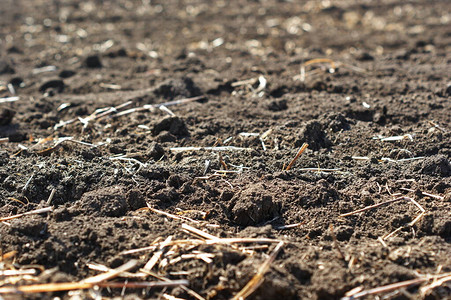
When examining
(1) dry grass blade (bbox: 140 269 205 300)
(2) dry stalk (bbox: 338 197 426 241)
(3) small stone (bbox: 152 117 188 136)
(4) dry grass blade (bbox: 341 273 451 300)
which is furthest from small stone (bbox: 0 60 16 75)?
(4) dry grass blade (bbox: 341 273 451 300)

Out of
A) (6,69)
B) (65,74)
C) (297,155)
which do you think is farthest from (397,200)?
(6,69)

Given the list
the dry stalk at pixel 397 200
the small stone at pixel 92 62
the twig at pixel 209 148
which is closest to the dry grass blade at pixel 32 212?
the twig at pixel 209 148

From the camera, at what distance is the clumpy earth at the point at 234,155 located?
2953 mm

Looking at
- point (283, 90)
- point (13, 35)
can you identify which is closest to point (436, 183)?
point (283, 90)

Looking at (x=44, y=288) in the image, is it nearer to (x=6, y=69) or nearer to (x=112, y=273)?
(x=112, y=273)

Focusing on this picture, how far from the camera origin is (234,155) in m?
4.16

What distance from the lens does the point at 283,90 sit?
5.60 metres

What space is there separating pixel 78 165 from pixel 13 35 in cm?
522

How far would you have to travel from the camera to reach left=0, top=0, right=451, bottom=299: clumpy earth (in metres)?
2.95

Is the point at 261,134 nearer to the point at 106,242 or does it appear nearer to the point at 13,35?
the point at 106,242

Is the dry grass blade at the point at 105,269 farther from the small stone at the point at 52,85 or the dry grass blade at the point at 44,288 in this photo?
the small stone at the point at 52,85

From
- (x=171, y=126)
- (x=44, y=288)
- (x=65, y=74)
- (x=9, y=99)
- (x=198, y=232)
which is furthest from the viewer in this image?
(x=65, y=74)

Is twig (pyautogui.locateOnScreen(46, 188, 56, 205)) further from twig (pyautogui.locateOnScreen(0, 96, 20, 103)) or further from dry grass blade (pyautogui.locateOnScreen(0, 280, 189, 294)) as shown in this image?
twig (pyautogui.locateOnScreen(0, 96, 20, 103))

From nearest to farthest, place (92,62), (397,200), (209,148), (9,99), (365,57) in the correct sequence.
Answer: (397,200) < (209,148) < (9,99) < (365,57) < (92,62)
